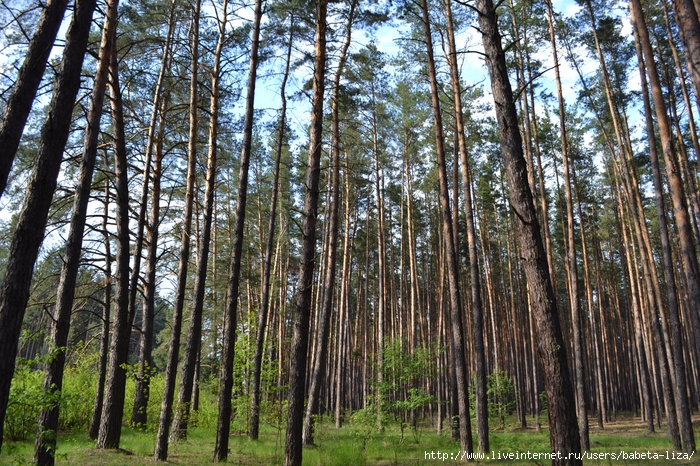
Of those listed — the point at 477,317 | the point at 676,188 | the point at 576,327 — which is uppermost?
the point at 676,188

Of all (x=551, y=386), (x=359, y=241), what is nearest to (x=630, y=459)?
(x=551, y=386)

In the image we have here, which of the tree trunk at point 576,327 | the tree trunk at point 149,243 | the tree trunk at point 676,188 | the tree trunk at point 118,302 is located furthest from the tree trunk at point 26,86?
the tree trunk at point 576,327

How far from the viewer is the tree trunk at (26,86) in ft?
14.4

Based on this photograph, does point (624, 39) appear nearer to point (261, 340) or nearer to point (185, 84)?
point (185, 84)

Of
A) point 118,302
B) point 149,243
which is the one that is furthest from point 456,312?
point 149,243

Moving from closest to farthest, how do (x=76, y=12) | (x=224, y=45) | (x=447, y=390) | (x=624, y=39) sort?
(x=76, y=12)
(x=224, y=45)
(x=624, y=39)
(x=447, y=390)

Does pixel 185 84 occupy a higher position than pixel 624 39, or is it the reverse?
pixel 624 39

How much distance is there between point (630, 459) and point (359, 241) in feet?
61.8

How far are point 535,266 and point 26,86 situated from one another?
5.94m

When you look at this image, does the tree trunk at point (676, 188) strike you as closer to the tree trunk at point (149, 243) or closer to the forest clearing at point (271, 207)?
the forest clearing at point (271, 207)

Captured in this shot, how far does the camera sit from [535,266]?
512 centimetres

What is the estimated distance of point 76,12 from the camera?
532cm

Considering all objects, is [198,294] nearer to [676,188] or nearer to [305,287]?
[305,287]

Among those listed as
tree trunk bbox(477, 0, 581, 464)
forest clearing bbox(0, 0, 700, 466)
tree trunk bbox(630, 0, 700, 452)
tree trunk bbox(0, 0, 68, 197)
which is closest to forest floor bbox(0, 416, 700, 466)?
forest clearing bbox(0, 0, 700, 466)
